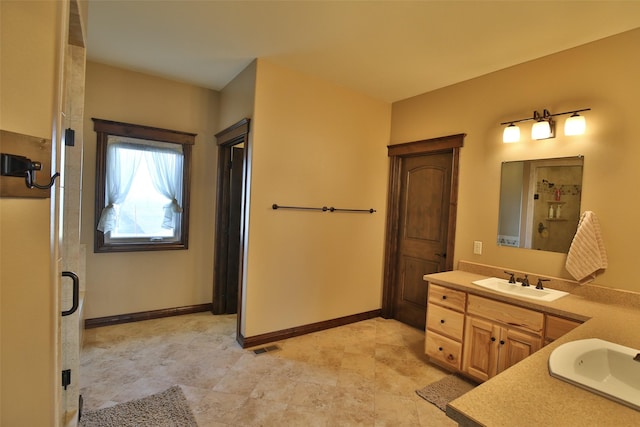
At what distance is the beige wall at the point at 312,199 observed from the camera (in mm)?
3008

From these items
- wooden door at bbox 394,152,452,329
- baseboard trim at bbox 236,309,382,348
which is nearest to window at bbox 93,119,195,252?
baseboard trim at bbox 236,309,382,348

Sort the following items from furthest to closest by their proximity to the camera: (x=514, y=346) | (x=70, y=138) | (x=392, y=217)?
(x=392, y=217) → (x=514, y=346) → (x=70, y=138)

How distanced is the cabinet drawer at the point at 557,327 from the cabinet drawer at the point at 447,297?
23.2 inches

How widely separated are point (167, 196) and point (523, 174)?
3597mm

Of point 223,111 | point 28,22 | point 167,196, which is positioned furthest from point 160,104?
point 28,22

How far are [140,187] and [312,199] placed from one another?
188cm

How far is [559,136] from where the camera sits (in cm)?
256

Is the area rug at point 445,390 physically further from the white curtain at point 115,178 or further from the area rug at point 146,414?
the white curtain at point 115,178

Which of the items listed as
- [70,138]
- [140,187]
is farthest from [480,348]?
[140,187]

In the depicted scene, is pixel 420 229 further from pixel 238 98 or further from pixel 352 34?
pixel 238 98

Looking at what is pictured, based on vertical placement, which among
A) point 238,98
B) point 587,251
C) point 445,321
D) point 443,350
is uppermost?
point 238,98

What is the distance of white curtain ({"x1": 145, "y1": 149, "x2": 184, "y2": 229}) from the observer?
3.51 m

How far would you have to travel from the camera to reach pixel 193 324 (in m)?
3.49

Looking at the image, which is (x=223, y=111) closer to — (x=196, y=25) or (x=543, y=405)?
(x=196, y=25)
